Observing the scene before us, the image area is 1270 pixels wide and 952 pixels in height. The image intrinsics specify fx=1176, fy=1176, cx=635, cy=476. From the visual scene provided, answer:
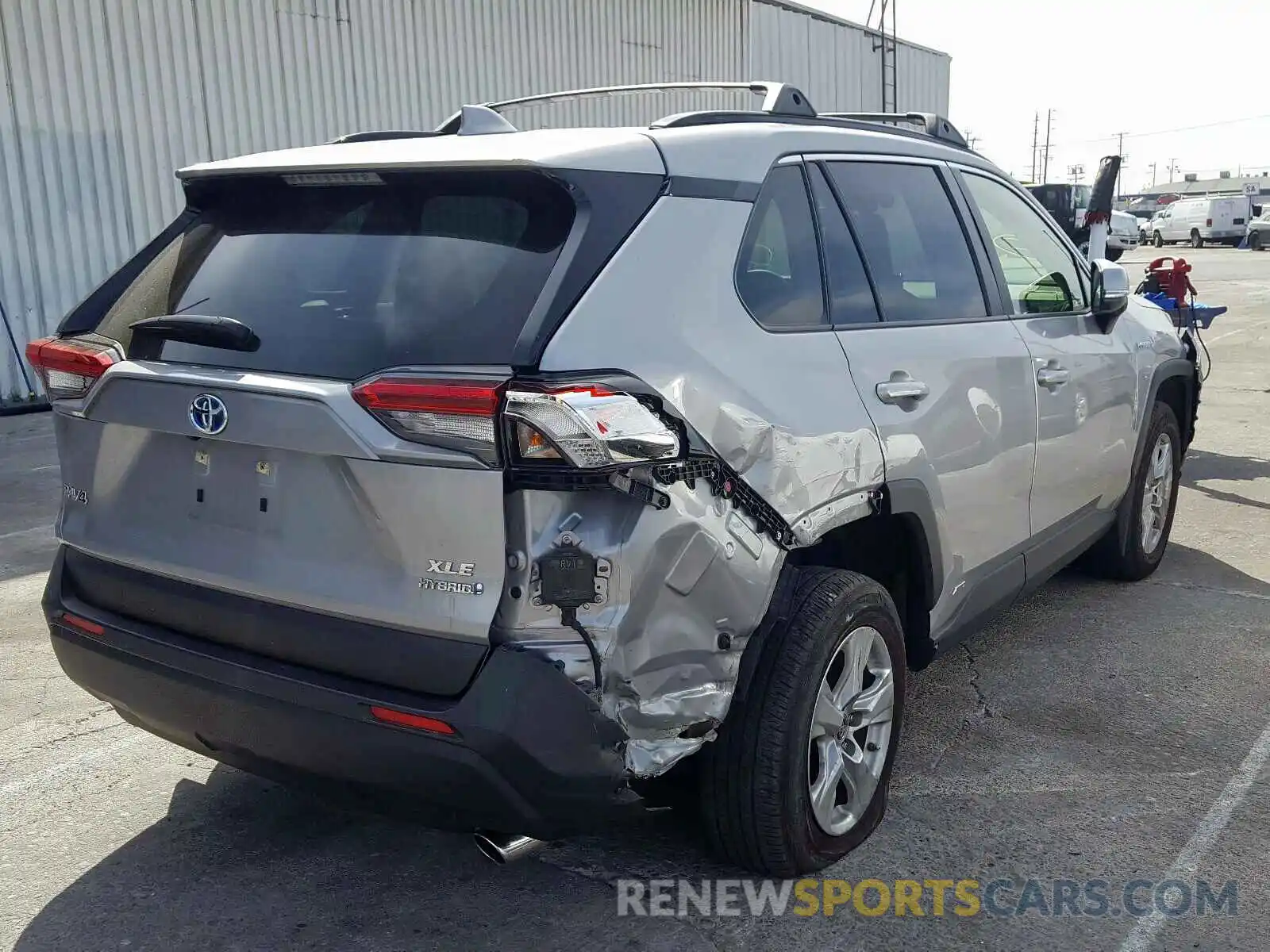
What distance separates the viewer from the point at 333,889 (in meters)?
2.90

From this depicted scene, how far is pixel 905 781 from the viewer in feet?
11.3

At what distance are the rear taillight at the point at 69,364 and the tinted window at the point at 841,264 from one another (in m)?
1.77

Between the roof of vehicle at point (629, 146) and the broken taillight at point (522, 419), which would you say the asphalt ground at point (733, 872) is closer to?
the broken taillight at point (522, 419)

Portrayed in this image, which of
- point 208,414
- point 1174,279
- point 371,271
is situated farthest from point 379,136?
point 1174,279

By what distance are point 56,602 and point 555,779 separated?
56.6 inches

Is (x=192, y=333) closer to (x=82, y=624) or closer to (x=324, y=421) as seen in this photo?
(x=324, y=421)

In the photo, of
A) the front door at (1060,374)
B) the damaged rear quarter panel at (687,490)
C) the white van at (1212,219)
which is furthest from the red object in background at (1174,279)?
the white van at (1212,219)

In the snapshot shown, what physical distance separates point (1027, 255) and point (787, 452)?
1.96 meters

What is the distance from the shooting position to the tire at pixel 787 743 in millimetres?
2656

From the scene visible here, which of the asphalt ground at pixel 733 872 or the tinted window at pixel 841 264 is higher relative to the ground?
the tinted window at pixel 841 264

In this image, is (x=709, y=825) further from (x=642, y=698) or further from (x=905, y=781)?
(x=905, y=781)

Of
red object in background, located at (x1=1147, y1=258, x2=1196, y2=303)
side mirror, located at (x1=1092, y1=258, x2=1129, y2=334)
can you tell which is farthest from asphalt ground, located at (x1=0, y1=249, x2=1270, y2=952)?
red object in background, located at (x1=1147, y1=258, x2=1196, y2=303)

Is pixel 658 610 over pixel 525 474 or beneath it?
beneath

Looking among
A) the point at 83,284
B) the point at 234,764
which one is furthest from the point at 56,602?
the point at 83,284
